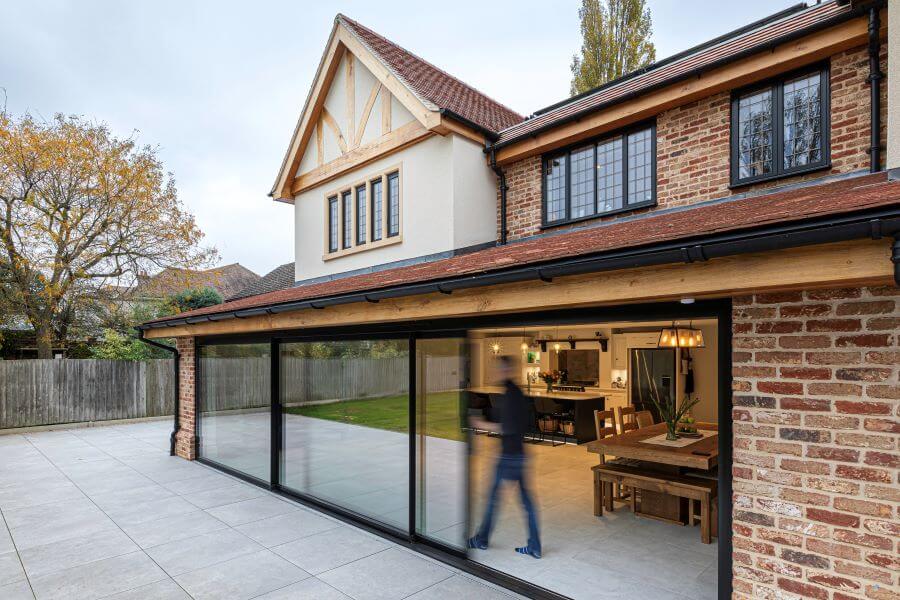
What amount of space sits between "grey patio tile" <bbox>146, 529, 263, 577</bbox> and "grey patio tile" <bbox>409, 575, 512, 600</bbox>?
201 cm

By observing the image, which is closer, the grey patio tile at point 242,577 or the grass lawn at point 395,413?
the grey patio tile at point 242,577

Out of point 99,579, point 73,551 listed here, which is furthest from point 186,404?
point 99,579

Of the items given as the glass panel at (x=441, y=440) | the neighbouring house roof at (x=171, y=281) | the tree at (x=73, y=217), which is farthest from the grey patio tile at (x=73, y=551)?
the neighbouring house roof at (x=171, y=281)

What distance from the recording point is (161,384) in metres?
14.4

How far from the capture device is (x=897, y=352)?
2518 millimetres

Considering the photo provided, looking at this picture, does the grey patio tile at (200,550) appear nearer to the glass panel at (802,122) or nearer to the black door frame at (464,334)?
the black door frame at (464,334)

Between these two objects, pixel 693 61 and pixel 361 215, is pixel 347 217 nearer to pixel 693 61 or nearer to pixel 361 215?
pixel 361 215

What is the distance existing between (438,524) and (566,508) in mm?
1901

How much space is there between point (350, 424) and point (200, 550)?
2078 mm

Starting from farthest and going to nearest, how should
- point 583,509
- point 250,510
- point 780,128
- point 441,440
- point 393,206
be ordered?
point 393,206, point 250,510, point 583,509, point 441,440, point 780,128

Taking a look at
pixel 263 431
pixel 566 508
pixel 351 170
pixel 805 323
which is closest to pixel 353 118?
pixel 351 170

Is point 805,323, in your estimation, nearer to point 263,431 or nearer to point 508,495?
point 508,495

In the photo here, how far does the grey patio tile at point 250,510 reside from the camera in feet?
20.0

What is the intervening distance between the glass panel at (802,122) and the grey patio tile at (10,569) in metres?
8.32
